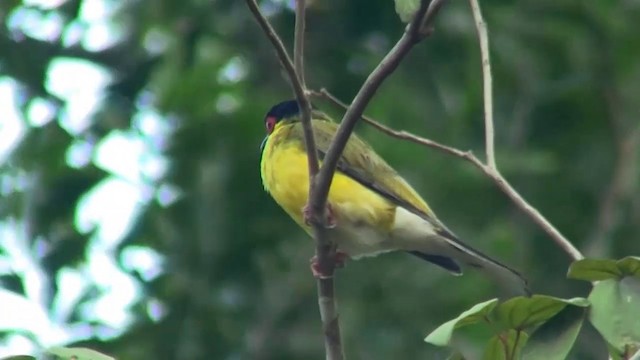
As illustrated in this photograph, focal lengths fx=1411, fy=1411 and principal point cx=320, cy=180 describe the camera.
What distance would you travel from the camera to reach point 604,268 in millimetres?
2746

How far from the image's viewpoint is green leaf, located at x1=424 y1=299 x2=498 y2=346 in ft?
8.64

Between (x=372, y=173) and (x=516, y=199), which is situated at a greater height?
(x=372, y=173)

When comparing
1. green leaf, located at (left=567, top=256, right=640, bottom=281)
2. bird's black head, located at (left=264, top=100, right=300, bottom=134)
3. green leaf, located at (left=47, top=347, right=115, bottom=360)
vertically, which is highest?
bird's black head, located at (left=264, top=100, right=300, bottom=134)

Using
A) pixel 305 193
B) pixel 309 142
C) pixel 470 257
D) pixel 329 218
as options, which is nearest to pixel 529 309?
pixel 309 142

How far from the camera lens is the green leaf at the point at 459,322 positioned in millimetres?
2633

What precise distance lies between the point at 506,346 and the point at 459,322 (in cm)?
18

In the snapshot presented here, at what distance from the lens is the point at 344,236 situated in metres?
4.63

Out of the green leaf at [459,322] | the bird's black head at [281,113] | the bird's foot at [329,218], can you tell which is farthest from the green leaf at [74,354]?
the bird's black head at [281,113]

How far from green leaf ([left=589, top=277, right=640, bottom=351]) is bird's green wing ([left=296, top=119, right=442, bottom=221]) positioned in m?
1.91

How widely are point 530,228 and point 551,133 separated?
25.3 inches

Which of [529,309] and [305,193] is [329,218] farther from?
[529,309]

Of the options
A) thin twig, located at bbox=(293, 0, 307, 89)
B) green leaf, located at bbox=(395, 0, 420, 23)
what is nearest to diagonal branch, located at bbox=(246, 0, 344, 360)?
thin twig, located at bbox=(293, 0, 307, 89)

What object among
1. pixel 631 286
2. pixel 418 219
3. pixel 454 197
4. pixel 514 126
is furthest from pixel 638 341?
pixel 514 126

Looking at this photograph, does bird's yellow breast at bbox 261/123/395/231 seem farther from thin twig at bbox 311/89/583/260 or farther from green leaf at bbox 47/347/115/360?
green leaf at bbox 47/347/115/360
